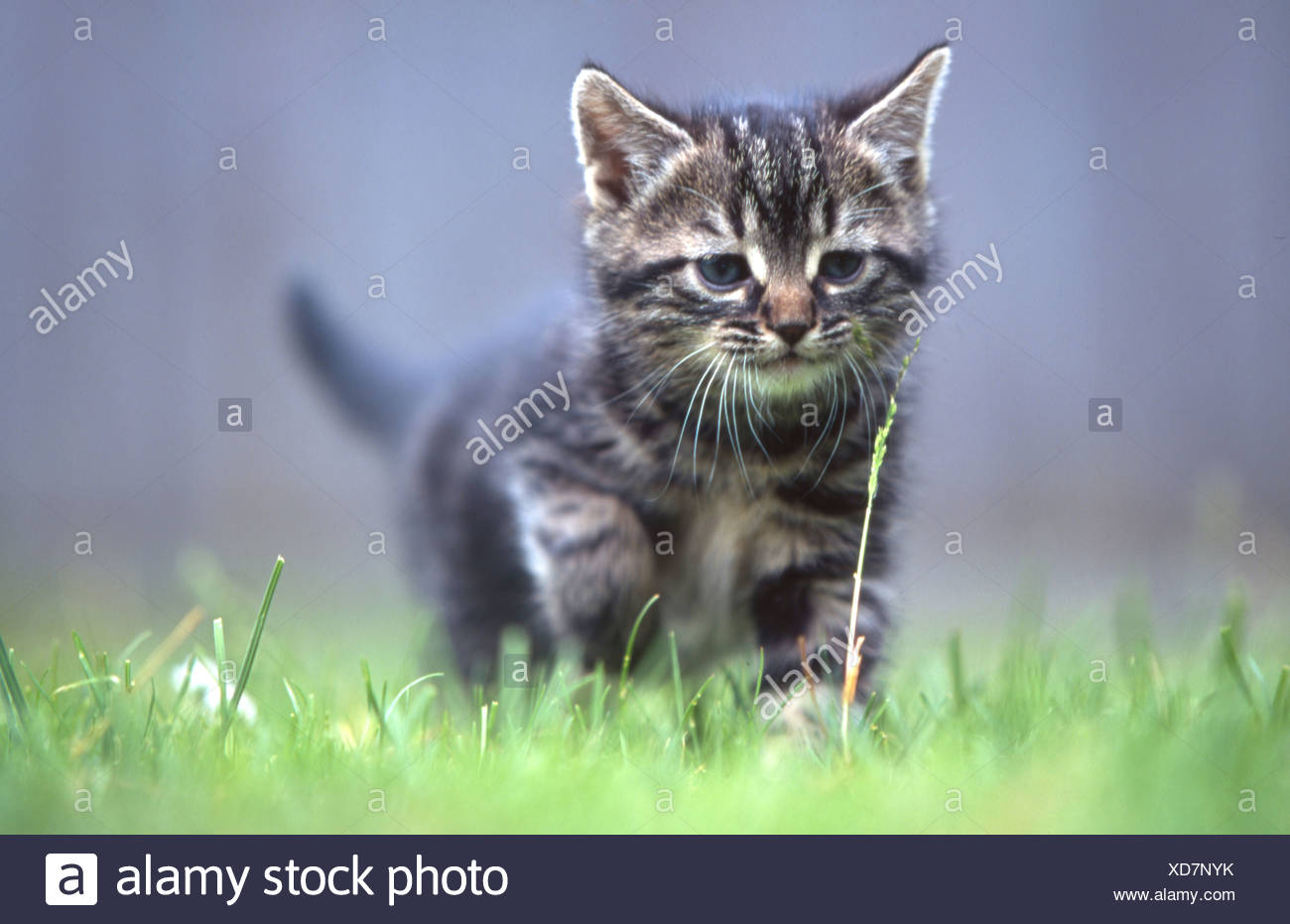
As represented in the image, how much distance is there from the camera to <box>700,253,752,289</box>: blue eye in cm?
211

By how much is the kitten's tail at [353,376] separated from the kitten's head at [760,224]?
41.8 inches

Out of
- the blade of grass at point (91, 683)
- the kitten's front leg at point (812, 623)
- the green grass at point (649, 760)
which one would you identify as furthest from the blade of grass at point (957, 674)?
the blade of grass at point (91, 683)

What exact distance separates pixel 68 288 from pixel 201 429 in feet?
2.39

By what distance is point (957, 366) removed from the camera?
186 inches

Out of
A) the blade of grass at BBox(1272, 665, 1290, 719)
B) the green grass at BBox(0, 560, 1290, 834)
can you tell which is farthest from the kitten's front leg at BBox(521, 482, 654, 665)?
the blade of grass at BBox(1272, 665, 1290, 719)

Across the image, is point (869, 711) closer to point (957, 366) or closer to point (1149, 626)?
point (1149, 626)

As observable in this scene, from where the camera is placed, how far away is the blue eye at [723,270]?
2107mm

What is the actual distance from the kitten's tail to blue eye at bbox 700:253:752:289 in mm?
1280

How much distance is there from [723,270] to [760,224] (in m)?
0.10

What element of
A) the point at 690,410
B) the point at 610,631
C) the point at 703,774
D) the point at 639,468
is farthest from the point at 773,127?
the point at 703,774

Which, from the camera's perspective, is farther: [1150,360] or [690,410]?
[1150,360]

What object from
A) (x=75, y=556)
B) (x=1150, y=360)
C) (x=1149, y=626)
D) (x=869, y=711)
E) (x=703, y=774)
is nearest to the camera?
(x=703, y=774)

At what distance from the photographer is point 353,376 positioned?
3145 millimetres
